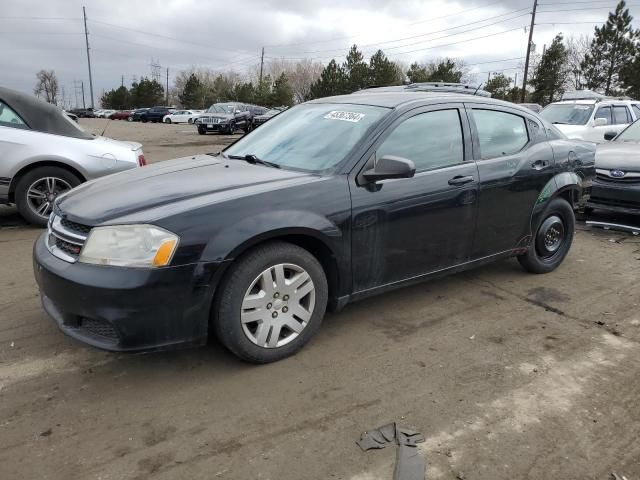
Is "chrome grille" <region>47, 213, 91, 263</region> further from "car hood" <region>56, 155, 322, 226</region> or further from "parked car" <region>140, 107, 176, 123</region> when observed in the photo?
"parked car" <region>140, 107, 176, 123</region>

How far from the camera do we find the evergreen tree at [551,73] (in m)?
42.0

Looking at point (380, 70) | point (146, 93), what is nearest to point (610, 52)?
point (380, 70)

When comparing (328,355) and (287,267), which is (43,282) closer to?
(287,267)

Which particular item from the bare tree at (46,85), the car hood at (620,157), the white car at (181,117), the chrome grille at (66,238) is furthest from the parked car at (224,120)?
the bare tree at (46,85)

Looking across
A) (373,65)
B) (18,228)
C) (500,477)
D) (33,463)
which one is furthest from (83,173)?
(373,65)

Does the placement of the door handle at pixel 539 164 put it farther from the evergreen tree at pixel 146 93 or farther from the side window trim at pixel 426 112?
the evergreen tree at pixel 146 93

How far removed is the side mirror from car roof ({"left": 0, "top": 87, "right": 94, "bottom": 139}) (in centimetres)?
472

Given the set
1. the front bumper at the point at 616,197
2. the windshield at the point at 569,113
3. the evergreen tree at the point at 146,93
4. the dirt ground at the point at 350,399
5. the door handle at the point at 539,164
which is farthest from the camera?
the evergreen tree at the point at 146,93

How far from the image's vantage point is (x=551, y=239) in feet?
16.4

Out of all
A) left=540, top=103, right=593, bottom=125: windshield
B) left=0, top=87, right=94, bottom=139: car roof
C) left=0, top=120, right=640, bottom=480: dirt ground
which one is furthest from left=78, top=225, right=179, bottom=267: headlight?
left=540, top=103, right=593, bottom=125: windshield

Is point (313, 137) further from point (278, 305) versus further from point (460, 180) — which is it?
point (278, 305)

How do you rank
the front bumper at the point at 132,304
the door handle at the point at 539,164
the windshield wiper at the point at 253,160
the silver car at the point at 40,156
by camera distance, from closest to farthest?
the front bumper at the point at 132,304 < the windshield wiper at the point at 253,160 < the door handle at the point at 539,164 < the silver car at the point at 40,156

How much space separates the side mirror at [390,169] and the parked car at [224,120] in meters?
23.8

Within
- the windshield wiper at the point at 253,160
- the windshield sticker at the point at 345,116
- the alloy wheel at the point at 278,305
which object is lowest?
the alloy wheel at the point at 278,305
